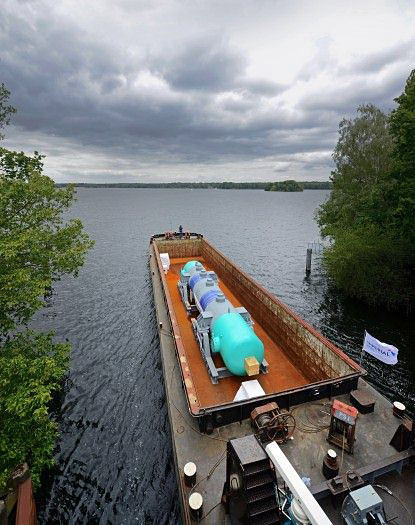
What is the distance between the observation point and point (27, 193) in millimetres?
13086

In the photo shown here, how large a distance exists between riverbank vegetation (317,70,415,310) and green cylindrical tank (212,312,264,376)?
16.6 metres

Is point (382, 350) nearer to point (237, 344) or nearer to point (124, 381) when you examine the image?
point (237, 344)

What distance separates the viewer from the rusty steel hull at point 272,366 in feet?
34.0

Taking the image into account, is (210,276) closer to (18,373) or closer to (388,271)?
(18,373)

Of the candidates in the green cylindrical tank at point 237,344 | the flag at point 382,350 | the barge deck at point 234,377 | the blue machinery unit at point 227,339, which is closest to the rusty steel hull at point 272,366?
the barge deck at point 234,377

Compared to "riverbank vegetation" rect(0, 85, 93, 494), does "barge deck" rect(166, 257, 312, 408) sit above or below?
below

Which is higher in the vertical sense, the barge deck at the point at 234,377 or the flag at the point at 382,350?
the flag at the point at 382,350

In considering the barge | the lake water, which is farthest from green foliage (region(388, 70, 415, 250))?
the barge

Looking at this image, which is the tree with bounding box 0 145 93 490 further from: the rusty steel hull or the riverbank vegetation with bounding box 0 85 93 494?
the rusty steel hull

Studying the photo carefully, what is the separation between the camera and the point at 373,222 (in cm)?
2859

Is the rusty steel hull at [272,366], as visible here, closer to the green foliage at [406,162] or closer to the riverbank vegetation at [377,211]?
the riverbank vegetation at [377,211]

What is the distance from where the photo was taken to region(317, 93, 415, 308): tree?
24.7 metres

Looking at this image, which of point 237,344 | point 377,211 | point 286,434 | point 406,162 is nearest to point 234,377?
point 237,344

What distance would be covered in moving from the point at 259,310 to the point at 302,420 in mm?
10381
